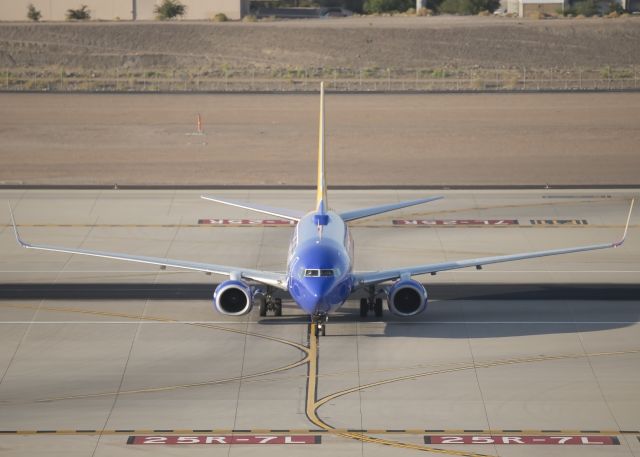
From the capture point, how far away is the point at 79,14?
152 m

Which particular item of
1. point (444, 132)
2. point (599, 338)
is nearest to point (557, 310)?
point (599, 338)

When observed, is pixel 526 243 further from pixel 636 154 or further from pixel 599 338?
pixel 636 154

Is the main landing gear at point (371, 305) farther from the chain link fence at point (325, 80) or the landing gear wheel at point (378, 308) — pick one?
the chain link fence at point (325, 80)

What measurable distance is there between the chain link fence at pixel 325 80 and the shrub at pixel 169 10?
2757cm

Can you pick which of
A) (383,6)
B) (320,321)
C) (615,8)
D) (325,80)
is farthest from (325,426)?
(383,6)

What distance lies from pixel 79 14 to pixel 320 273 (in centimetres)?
11959

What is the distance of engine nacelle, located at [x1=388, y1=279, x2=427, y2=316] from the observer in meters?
41.9

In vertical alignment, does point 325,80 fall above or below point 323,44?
below

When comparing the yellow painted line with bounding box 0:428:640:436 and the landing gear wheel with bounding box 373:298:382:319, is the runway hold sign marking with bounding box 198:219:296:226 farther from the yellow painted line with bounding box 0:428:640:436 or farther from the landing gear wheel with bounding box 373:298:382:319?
the yellow painted line with bounding box 0:428:640:436

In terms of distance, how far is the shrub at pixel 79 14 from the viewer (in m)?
152

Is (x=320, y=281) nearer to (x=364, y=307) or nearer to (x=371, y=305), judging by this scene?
(x=364, y=307)

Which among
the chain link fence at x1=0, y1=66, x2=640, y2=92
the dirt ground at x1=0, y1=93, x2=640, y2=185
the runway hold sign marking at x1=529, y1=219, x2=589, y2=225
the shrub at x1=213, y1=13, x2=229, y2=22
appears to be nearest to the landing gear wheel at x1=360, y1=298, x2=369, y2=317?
the runway hold sign marking at x1=529, y1=219, x2=589, y2=225

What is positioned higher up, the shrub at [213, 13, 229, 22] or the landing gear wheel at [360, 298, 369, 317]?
the shrub at [213, 13, 229, 22]

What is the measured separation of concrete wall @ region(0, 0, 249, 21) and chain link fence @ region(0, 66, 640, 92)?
29.4 meters
